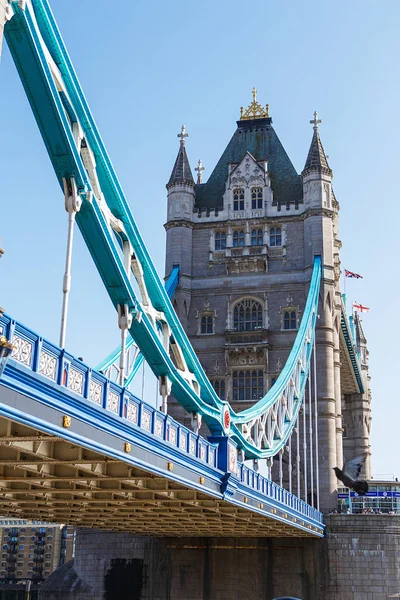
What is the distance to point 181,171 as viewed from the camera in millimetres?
56938

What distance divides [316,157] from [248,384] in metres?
15.7

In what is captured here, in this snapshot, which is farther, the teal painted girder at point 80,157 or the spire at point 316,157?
the spire at point 316,157

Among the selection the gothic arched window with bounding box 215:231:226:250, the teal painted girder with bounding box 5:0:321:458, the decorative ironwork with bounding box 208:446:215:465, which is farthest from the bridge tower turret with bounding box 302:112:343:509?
the teal painted girder with bounding box 5:0:321:458

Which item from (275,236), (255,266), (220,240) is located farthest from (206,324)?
(275,236)

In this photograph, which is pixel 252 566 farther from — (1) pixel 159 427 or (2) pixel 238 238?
(1) pixel 159 427

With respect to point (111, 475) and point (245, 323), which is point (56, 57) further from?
point (245, 323)

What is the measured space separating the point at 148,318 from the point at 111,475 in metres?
4.11

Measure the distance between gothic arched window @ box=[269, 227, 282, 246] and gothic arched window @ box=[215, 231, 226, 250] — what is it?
3.03 metres

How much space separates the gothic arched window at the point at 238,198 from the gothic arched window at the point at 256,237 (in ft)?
6.69

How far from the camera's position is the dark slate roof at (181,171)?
56656 millimetres

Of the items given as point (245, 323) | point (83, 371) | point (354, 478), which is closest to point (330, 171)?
point (245, 323)

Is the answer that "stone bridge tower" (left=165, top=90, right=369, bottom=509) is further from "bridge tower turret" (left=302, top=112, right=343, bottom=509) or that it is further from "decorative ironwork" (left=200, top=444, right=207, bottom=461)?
"decorative ironwork" (left=200, top=444, right=207, bottom=461)

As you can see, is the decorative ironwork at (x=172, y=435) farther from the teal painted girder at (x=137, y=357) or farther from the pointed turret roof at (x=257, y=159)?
the pointed turret roof at (x=257, y=159)

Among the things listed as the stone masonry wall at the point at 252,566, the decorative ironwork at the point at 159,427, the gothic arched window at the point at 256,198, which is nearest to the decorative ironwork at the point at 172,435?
the decorative ironwork at the point at 159,427
